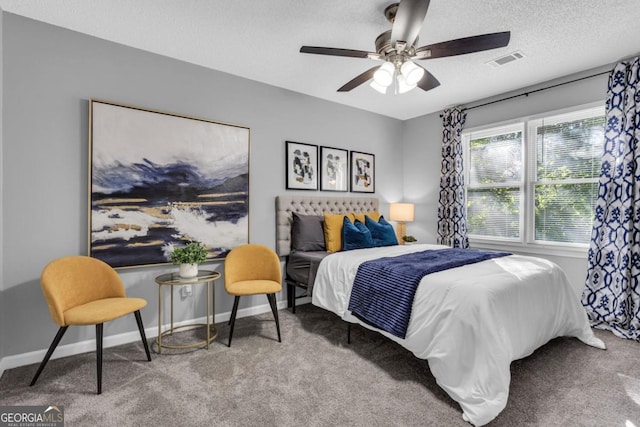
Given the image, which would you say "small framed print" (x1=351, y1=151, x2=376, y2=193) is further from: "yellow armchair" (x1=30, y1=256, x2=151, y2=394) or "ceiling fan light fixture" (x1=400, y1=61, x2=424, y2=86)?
"yellow armchair" (x1=30, y1=256, x2=151, y2=394)

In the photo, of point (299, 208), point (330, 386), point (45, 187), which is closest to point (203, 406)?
point (330, 386)

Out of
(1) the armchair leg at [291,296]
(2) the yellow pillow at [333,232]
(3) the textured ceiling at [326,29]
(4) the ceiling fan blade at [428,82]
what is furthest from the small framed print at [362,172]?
(4) the ceiling fan blade at [428,82]

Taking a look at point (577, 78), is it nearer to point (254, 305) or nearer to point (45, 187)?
point (254, 305)

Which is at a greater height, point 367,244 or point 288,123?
point 288,123

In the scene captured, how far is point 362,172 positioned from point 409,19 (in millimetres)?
2895

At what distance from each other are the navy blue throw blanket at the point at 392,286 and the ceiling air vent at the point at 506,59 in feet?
6.50

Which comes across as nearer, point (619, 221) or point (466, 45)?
point (466, 45)

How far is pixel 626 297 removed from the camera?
9.96ft

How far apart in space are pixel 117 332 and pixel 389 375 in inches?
94.2

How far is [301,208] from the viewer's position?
155 inches

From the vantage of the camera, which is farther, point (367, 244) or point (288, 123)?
point (288, 123)

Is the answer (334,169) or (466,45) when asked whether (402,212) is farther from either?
(466,45)

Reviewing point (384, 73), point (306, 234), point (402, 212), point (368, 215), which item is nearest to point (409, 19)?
point (384, 73)

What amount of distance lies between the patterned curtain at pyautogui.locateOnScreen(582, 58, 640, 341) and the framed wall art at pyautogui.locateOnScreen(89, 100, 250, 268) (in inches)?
148
